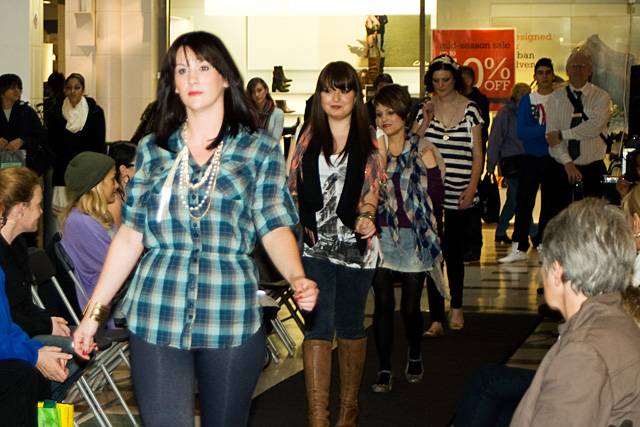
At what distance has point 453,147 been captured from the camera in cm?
939

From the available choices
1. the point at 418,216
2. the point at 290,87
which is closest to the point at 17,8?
the point at 290,87

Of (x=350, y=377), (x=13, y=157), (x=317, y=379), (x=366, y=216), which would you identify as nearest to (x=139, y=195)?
(x=317, y=379)

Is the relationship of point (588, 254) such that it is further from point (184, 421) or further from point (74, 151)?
point (74, 151)

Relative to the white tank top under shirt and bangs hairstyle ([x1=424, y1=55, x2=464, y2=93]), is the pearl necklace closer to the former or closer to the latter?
the white tank top under shirt

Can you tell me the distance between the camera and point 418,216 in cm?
769

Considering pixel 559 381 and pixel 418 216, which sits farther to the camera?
pixel 418 216

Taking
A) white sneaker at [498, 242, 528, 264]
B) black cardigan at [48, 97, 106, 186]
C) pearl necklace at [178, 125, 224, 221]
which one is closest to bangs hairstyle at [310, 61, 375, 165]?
pearl necklace at [178, 125, 224, 221]

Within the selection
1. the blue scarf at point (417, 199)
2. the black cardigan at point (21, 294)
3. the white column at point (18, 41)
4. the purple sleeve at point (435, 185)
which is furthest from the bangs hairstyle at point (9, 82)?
the black cardigan at point (21, 294)

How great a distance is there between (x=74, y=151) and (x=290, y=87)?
11.6 ft

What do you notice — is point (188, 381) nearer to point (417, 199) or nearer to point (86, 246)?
point (86, 246)

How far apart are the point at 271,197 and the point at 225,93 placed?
1.15 ft

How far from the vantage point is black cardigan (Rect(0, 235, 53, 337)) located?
582 centimetres

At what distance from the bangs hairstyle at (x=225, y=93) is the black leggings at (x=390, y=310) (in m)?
3.23

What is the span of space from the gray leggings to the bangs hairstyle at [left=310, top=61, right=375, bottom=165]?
2.45m
